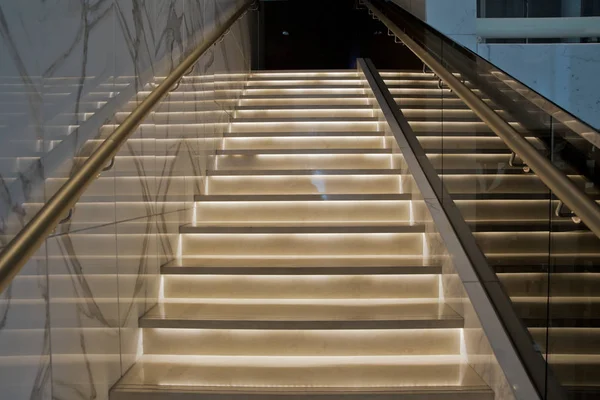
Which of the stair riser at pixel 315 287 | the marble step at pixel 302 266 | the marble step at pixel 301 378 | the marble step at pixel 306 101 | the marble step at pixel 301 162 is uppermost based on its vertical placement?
the marble step at pixel 306 101

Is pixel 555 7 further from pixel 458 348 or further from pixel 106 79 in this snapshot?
pixel 106 79

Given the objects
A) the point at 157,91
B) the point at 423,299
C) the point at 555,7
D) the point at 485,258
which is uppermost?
the point at 555,7

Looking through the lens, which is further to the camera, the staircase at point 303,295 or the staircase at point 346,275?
the staircase at point 303,295

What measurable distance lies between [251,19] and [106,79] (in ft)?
19.5

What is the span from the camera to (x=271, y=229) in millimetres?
3617

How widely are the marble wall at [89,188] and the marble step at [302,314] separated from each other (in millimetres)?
170

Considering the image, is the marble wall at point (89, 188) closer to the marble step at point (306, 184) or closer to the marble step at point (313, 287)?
the marble step at point (313, 287)

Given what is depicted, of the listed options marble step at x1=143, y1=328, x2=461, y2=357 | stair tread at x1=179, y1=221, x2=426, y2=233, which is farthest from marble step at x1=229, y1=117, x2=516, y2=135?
marble step at x1=143, y1=328, x2=461, y2=357

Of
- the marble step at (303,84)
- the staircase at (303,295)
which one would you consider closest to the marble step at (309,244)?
the staircase at (303,295)

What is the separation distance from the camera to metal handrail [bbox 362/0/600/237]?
163cm

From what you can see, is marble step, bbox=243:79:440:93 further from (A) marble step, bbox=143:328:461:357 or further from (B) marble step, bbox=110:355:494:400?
(B) marble step, bbox=110:355:494:400

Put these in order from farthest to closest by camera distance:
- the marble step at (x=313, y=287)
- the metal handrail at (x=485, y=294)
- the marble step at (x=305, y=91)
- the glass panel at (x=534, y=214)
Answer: the marble step at (x=305, y=91)
the marble step at (x=313, y=287)
the metal handrail at (x=485, y=294)
the glass panel at (x=534, y=214)

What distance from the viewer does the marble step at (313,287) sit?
3.12m

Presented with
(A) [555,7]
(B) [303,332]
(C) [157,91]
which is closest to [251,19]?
(A) [555,7]
